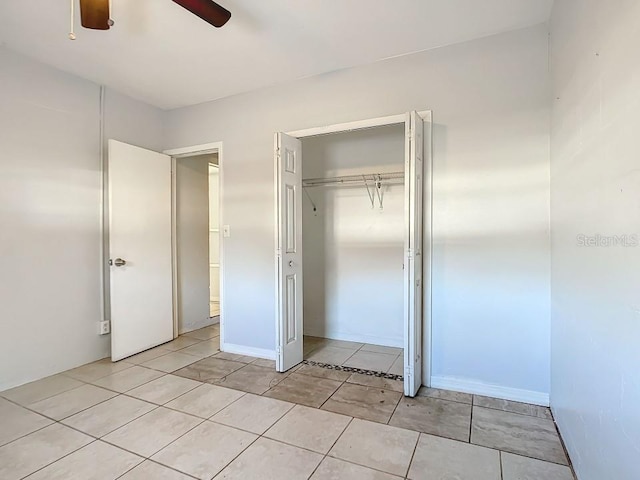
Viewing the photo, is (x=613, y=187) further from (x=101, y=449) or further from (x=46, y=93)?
(x=46, y=93)

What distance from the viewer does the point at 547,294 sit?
2.30m

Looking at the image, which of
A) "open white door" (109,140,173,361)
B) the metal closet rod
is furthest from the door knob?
the metal closet rod

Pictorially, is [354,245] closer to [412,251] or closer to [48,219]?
[412,251]

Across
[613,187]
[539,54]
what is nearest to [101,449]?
[613,187]

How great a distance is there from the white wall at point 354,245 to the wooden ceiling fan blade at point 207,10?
1.99 m

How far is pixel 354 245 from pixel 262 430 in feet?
7.13

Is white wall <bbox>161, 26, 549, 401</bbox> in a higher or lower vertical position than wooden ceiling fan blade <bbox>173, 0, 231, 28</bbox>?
lower

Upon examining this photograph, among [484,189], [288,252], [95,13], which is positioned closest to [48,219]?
[95,13]

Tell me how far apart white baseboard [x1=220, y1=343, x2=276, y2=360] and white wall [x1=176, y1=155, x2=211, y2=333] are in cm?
91

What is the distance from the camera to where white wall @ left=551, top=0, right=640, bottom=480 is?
1.07 m

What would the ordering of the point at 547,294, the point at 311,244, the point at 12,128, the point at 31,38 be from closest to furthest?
the point at 547,294, the point at 31,38, the point at 12,128, the point at 311,244

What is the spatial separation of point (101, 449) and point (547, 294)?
9.32 feet

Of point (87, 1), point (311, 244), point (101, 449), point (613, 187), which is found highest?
point (87, 1)

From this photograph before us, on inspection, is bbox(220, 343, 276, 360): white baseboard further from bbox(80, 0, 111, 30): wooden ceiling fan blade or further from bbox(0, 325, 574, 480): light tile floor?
bbox(80, 0, 111, 30): wooden ceiling fan blade
